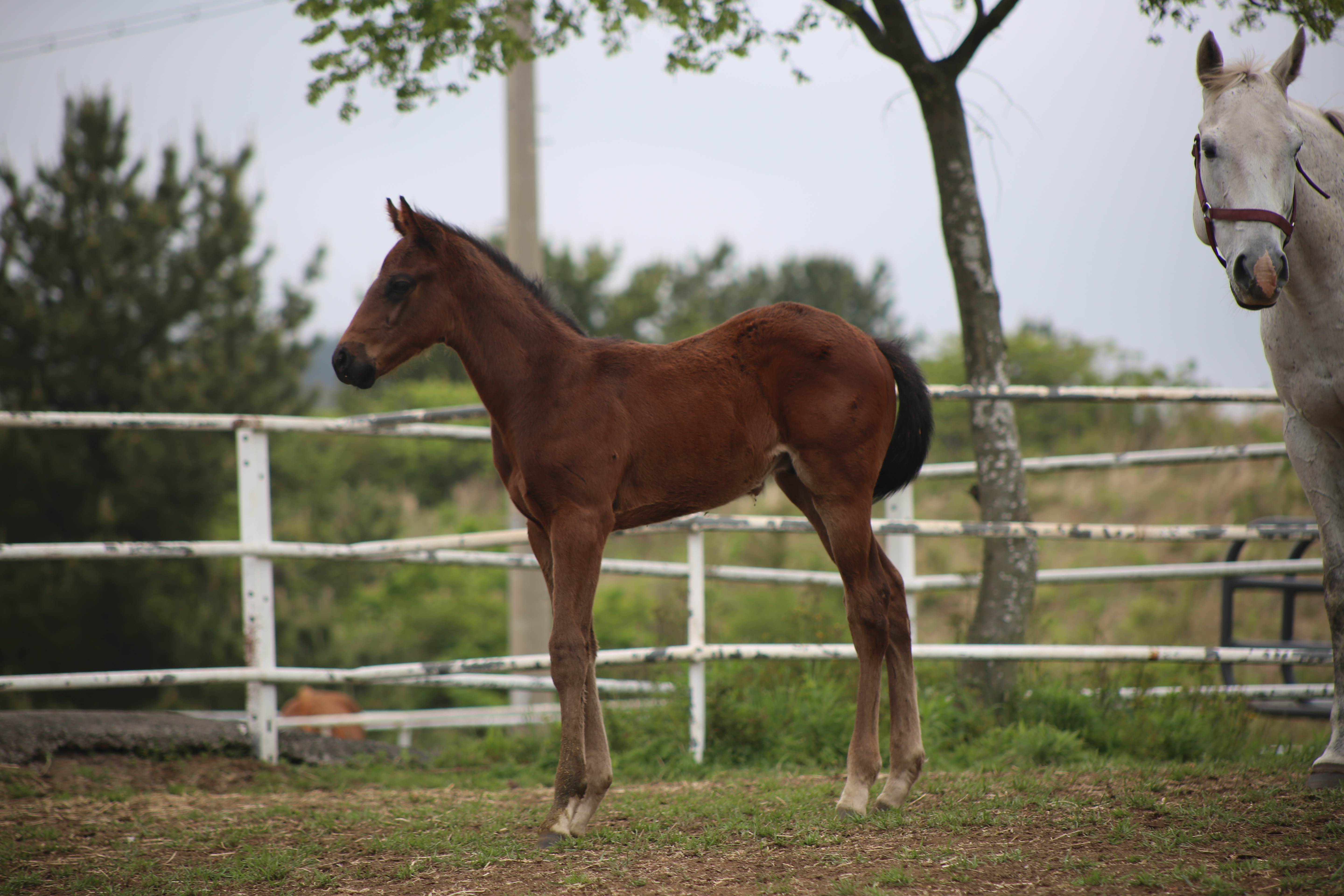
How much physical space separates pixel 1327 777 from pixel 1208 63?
262 cm

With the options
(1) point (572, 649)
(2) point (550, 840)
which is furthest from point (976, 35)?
(2) point (550, 840)

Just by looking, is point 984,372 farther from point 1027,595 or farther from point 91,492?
point 91,492

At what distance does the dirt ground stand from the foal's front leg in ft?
0.38

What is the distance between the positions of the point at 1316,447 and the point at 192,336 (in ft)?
42.5

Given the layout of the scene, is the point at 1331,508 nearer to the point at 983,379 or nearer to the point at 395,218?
the point at 983,379

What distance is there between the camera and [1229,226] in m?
3.15

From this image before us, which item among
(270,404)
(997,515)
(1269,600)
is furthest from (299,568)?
(1269,600)

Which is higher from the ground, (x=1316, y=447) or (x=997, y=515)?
(x=1316, y=447)

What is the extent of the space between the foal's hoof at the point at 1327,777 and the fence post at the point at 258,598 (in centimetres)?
448

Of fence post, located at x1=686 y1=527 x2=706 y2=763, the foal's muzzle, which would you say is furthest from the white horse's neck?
the foal's muzzle

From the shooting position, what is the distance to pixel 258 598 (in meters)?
4.77

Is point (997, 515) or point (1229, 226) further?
point (997, 515)

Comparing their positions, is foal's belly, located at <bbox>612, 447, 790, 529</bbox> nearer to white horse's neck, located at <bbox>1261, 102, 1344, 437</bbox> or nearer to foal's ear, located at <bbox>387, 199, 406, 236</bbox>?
foal's ear, located at <bbox>387, 199, 406, 236</bbox>

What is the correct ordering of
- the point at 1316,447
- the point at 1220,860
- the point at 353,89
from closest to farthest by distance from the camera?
the point at 1220,860, the point at 1316,447, the point at 353,89
